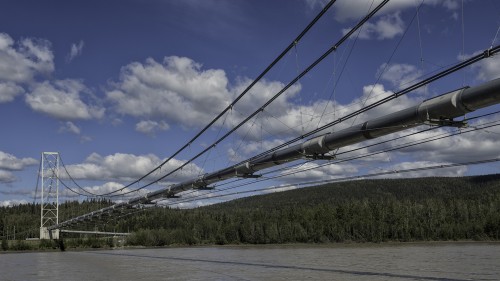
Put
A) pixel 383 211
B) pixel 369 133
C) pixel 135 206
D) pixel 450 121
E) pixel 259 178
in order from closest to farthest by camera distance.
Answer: pixel 450 121 → pixel 369 133 → pixel 259 178 → pixel 135 206 → pixel 383 211

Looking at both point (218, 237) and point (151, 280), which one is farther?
point (218, 237)

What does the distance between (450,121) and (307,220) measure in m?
114

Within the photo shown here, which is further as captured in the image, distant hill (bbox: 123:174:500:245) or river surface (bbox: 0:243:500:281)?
distant hill (bbox: 123:174:500:245)

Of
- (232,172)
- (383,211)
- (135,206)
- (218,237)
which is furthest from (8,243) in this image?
(232,172)

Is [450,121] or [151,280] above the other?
[450,121]

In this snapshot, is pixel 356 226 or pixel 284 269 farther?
pixel 356 226

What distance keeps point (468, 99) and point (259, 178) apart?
20.5 m

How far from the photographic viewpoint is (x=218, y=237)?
136 metres

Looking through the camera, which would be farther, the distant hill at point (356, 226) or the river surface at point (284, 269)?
the distant hill at point (356, 226)

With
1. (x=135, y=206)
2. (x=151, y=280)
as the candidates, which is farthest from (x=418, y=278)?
(x=135, y=206)

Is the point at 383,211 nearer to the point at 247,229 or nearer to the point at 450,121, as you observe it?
the point at 247,229

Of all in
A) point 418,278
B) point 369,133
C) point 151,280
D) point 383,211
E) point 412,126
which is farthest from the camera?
point 383,211

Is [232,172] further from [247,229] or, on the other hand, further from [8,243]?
[8,243]

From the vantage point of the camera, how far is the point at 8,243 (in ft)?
424
